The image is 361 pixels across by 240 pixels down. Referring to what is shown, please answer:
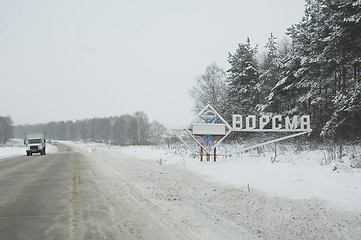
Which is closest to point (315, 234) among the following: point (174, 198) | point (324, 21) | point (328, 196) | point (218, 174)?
point (328, 196)

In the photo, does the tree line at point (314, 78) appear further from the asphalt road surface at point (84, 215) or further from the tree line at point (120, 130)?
the tree line at point (120, 130)

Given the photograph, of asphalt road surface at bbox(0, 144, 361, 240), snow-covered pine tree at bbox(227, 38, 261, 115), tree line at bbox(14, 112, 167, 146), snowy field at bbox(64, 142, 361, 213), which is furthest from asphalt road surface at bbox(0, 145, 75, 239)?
tree line at bbox(14, 112, 167, 146)

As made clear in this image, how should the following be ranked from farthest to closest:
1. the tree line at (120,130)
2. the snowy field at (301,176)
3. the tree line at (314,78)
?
the tree line at (120,130)
the tree line at (314,78)
the snowy field at (301,176)

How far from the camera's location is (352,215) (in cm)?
503

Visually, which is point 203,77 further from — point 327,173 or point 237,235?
point 237,235

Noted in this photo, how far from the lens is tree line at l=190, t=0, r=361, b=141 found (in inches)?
661

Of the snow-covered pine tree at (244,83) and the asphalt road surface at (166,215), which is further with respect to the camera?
the snow-covered pine tree at (244,83)

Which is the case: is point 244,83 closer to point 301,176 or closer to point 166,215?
point 301,176

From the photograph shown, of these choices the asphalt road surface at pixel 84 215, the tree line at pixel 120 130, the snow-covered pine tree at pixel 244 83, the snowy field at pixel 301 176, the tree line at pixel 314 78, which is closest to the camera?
the asphalt road surface at pixel 84 215

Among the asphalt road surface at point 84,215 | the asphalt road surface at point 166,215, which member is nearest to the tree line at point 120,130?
the asphalt road surface at point 84,215

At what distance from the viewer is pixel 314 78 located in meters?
22.0

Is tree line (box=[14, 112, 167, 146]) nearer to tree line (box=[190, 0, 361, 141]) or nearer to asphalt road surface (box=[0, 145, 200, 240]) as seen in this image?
tree line (box=[190, 0, 361, 141])

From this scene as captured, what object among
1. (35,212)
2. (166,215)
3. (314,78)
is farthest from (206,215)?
(314,78)

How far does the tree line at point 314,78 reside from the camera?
16.8 m
